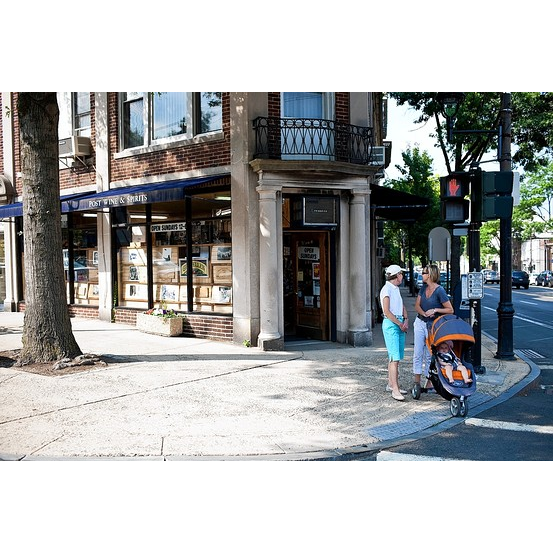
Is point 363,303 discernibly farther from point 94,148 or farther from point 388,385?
point 94,148

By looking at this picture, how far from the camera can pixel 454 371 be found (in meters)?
7.25

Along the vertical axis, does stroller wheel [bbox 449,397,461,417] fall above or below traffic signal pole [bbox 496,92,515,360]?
below

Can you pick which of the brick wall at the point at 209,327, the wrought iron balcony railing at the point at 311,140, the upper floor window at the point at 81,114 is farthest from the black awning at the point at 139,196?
the upper floor window at the point at 81,114

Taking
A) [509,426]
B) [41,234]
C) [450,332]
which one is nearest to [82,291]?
[41,234]

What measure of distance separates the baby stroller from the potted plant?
6528mm

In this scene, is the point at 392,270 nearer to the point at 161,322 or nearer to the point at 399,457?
the point at 399,457

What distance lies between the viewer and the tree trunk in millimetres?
9508

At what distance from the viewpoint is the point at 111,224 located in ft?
48.5

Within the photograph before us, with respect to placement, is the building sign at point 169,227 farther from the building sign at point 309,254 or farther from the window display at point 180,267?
the building sign at point 309,254

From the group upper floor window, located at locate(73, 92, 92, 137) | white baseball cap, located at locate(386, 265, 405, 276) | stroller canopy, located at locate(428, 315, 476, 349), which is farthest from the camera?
upper floor window, located at locate(73, 92, 92, 137)

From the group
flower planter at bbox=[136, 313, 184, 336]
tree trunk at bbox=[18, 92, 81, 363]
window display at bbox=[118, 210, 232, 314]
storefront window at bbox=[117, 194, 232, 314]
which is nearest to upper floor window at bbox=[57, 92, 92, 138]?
storefront window at bbox=[117, 194, 232, 314]

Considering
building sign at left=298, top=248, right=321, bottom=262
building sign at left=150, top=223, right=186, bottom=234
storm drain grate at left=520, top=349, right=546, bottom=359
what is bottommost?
storm drain grate at left=520, top=349, right=546, bottom=359

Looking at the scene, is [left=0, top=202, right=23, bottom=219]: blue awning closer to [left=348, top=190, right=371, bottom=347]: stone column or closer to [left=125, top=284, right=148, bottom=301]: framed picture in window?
[left=125, top=284, right=148, bottom=301]: framed picture in window
